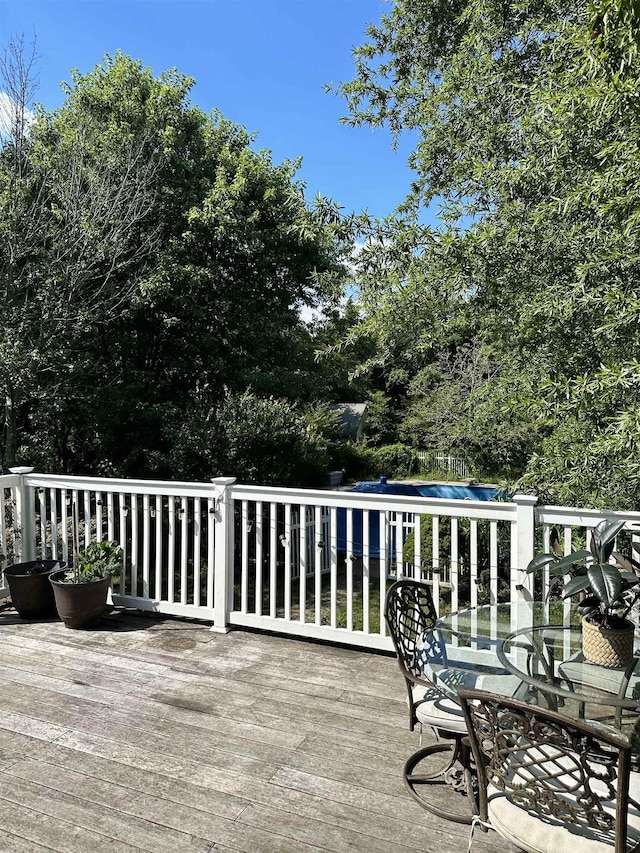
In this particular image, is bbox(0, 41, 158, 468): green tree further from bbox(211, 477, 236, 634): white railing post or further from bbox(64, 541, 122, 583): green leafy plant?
bbox(211, 477, 236, 634): white railing post

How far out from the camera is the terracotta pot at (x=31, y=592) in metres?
4.08

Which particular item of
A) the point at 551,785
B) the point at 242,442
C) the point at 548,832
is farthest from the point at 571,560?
the point at 242,442

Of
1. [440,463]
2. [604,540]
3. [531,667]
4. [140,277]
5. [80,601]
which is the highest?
[140,277]

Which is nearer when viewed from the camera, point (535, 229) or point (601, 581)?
point (601, 581)

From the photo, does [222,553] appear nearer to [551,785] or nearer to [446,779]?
[446,779]

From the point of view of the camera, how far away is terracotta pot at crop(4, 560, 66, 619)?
4.08 meters

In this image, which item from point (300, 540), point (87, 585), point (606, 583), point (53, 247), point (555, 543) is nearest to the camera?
point (606, 583)

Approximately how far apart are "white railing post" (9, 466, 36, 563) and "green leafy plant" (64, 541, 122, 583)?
2.50ft

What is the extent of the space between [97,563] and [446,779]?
Result: 271 centimetres

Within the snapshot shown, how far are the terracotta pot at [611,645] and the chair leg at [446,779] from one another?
1.89 ft

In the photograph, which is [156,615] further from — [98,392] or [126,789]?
[98,392]

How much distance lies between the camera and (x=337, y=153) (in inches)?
271

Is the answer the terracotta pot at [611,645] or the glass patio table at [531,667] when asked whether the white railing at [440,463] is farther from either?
the terracotta pot at [611,645]

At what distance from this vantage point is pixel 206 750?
96.2 inches
